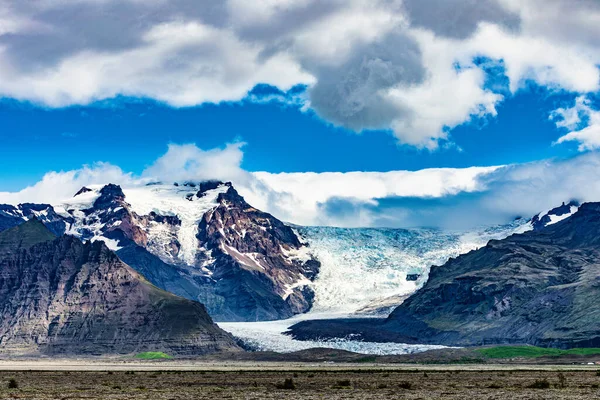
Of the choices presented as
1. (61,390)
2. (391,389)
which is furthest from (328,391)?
(61,390)

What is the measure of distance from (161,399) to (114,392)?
15.8 meters

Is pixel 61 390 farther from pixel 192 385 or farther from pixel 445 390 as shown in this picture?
pixel 445 390

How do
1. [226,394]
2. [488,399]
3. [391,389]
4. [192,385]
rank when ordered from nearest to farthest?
[488,399] < [226,394] < [391,389] < [192,385]

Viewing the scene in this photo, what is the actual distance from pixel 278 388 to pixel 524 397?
3575 cm

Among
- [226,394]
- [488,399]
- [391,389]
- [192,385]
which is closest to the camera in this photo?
[488,399]

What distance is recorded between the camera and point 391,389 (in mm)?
124688

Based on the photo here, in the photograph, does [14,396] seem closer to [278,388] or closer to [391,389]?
[278,388]

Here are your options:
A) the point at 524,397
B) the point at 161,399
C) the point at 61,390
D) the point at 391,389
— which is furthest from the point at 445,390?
the point at 61,390

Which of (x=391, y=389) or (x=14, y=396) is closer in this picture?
(x=14, y=396)

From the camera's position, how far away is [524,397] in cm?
10438

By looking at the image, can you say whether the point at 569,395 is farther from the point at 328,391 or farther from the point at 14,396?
the point at 14,396

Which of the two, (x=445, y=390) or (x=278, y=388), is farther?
(x=278, y=388)

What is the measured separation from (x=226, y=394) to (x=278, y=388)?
13449 mm

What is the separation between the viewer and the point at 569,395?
105 m
